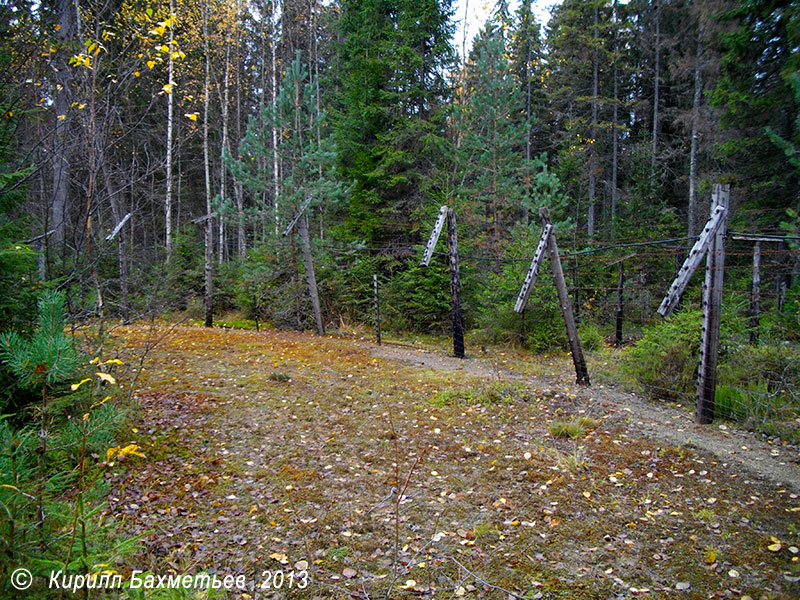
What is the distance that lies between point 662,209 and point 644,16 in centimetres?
1062

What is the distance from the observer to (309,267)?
44.3 ft

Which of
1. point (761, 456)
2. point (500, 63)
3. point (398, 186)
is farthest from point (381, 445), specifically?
point (500, 63)

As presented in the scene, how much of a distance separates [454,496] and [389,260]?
11.1 m

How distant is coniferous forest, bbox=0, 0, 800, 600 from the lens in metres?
3.06

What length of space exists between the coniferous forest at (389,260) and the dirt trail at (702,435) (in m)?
0.13

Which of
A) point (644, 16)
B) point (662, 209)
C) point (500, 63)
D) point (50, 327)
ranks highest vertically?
point (644, 16)

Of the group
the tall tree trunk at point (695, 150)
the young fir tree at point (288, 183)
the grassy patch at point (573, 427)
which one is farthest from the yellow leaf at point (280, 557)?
the tall tree trunk at point (695, 150)

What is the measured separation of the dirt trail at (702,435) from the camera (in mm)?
4386

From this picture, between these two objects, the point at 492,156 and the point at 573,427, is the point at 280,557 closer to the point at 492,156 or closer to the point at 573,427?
the point at 573,427

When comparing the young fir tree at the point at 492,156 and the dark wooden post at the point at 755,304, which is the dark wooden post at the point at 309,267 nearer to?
the young fir tree at the point at 492,156

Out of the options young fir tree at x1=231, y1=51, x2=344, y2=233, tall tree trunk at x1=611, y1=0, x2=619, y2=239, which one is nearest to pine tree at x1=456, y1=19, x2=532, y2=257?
young fir tree at x1=231, y1=51, x2=344, y2=233

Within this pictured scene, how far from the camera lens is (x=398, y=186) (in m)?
15.2

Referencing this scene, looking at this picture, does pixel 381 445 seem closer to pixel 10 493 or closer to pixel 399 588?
pixel 399 588

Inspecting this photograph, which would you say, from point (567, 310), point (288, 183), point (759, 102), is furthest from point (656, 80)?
point (567, 310)
